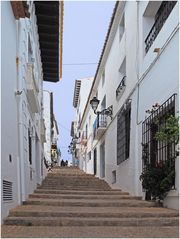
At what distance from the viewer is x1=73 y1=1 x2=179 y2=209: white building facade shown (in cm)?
965

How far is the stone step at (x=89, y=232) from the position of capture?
22.0 feet

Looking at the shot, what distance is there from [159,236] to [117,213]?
2015mm

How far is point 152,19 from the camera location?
496 inches

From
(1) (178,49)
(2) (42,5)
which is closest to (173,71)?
(1) (178,49)

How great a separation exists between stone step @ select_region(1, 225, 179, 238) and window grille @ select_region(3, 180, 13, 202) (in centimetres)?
59

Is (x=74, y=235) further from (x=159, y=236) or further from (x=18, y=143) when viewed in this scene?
(x=18, y=143)

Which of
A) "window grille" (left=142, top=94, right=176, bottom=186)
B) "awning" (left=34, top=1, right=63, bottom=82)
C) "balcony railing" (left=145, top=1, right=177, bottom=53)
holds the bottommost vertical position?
"window grille" (left=142, top=94, right=176, bottom=186)

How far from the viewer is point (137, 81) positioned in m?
12.9

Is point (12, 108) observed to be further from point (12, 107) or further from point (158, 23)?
point (158, 23)

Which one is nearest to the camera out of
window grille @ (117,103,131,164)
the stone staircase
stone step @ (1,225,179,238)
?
stone step @ (1,225,179,238)

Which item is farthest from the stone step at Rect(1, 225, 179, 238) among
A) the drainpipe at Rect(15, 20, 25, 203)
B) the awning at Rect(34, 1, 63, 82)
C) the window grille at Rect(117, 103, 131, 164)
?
the awning at Rect(34, 1, 63, 82)

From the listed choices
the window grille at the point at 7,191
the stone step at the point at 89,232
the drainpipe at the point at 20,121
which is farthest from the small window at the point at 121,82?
the stone step at the point at 89,232

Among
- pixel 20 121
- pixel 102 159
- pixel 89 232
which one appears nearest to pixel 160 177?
pixel 89 232

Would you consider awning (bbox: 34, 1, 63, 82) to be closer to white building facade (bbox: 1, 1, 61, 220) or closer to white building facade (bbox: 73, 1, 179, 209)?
white building facade (bbox: 73, 1, 179, 209)
